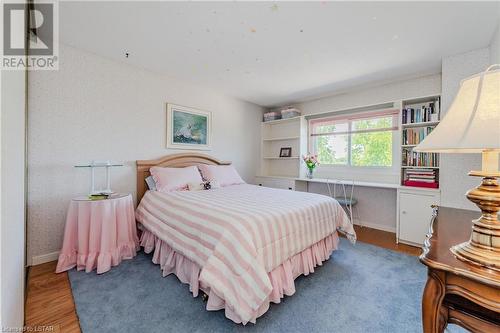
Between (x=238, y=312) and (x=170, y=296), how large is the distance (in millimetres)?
720

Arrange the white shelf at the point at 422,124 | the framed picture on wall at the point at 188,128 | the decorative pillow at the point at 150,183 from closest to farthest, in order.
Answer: the white shelf at the point at 422,124 → the decorative pillow at the point at 150,183 → the framed picture on wall at the point at 188,128

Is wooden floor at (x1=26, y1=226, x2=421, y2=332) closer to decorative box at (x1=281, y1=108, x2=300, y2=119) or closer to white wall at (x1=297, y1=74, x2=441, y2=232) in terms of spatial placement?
white wall at (x1=297, y1=74, x2=441, y2=232)

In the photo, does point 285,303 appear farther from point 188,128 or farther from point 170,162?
point 188,128

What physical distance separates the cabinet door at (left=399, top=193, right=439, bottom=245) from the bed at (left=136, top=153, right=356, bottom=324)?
0.94 metres

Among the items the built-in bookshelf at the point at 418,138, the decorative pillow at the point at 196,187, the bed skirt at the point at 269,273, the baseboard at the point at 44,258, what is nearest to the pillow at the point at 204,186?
the decorative pillow at the point at 196,187

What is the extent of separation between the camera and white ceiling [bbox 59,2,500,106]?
1.71m

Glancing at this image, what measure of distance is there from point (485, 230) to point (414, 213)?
2.32 meters

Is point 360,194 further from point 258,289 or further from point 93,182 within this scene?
point 93,182

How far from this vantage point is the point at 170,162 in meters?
3.12

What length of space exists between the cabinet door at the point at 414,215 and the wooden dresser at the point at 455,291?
2.01m

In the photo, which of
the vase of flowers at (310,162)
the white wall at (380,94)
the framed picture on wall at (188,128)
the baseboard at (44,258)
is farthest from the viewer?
the vase of flowers at (310,162)

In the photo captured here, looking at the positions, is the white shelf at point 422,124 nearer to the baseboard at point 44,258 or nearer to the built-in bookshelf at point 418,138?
the built-in bookshelf at point 418,138

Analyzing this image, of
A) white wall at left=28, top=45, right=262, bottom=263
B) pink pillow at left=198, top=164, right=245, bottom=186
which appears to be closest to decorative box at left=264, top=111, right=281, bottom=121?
pink pillow at left=198, top=164, right=245, bottom=186

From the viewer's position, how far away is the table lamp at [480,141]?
669 millimetres
